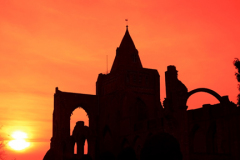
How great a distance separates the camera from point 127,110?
4416cm

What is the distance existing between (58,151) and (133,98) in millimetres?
12184

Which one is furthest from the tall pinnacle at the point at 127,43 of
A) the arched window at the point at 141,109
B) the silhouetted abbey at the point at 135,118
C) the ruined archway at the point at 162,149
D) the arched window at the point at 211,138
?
the ruined archway at the point at 162,149

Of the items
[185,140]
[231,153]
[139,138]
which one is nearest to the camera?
[231,153]

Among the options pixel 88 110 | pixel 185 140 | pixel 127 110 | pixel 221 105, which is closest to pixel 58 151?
pixel 88 110

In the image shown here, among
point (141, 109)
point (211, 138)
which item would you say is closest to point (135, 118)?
point (141, 109)

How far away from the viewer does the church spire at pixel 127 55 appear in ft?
161

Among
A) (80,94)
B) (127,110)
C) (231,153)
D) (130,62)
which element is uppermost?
(130,62)

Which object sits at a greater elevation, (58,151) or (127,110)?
(127,110)

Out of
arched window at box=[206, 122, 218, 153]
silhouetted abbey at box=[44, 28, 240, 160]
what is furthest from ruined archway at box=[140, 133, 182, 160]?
arched window at box=[206, 122, 218, 153]

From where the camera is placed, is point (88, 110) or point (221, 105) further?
point (88, 110)

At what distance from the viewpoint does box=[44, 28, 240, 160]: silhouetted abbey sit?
2753 centimetres

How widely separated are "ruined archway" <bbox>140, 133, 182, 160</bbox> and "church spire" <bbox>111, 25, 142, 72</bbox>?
32170 mm

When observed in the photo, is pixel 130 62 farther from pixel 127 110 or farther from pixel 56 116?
pixel 56 116

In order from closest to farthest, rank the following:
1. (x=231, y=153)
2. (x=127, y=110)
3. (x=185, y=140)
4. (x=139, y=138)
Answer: (x=231, y=153), (x=185, y=140), (x=139, y=138), (x=127, y=110)
